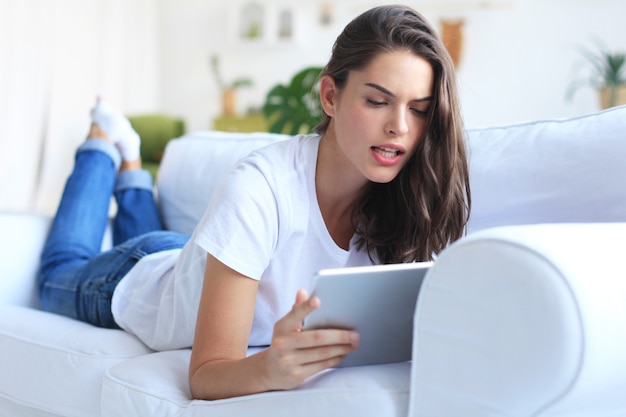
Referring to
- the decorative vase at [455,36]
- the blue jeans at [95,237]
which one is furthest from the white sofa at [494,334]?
the decorative vase at [455,36]

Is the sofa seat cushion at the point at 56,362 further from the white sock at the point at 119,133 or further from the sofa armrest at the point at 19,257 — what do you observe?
the white sock at the point at 119,133

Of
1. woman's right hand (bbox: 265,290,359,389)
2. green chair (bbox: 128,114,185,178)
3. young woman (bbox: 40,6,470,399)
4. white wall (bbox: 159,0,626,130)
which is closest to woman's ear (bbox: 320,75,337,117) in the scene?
young woman (bbox: 40,6,470,399)

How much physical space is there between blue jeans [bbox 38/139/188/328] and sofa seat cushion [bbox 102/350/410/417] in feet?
1.50

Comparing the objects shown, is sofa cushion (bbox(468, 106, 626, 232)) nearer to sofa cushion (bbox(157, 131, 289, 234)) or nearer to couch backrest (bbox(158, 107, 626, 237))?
couch backrest (bbox(158, 107, 626, 237))

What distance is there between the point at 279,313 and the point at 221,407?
300 mm

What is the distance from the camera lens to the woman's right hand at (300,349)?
1.00 meters

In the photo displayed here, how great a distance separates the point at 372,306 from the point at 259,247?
0.87 ft

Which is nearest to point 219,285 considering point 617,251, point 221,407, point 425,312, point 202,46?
point 221,407

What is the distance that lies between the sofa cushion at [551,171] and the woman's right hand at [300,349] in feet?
1.94

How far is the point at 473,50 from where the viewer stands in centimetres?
552

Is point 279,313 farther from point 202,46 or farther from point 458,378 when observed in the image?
point 202,46

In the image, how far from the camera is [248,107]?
6.24m

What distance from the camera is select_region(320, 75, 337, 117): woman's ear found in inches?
53.9

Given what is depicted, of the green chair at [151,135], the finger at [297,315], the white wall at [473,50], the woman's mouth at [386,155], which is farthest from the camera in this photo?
the white wall at [473,50]
